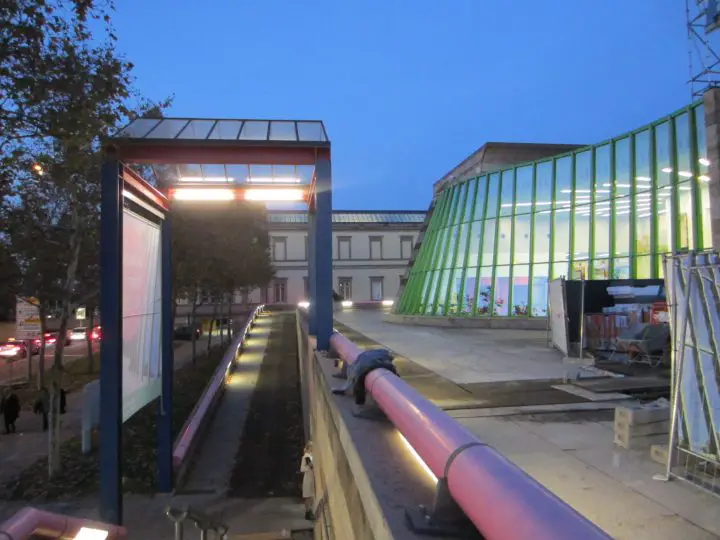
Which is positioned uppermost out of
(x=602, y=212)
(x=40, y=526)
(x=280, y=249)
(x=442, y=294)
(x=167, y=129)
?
(x=280, y=249)

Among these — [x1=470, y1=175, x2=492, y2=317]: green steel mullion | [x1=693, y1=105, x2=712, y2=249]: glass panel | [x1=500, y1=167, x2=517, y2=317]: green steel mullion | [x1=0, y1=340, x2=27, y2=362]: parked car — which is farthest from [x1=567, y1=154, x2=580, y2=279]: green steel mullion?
[x1=0, y1=340, x2=27, y2=362]: parked car

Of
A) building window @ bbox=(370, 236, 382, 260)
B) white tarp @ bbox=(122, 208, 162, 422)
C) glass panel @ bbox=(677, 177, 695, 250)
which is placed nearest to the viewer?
white tarp @ bbox=(122, 208, 162, 422)

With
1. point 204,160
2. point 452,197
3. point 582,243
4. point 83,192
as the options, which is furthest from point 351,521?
point 452,197

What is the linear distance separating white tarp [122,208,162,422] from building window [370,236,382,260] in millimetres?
56271

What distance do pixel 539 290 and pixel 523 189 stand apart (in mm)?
5051

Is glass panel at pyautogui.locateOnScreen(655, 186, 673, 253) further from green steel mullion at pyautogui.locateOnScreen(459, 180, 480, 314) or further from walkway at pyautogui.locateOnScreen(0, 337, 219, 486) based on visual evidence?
walkway at pyautogui.locateOnScreen(0, 337, 219, 486)

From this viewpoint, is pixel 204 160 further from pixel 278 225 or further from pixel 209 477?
pixel 278 225

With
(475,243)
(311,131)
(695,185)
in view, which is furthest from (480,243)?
(311,131)

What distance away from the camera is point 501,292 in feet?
71.4

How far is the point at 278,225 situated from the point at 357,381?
59.5 metres

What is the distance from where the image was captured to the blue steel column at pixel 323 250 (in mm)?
8438

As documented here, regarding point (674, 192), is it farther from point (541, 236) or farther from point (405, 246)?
point (405, 246)

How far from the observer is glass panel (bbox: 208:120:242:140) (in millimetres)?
8086

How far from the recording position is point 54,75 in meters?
7.32
